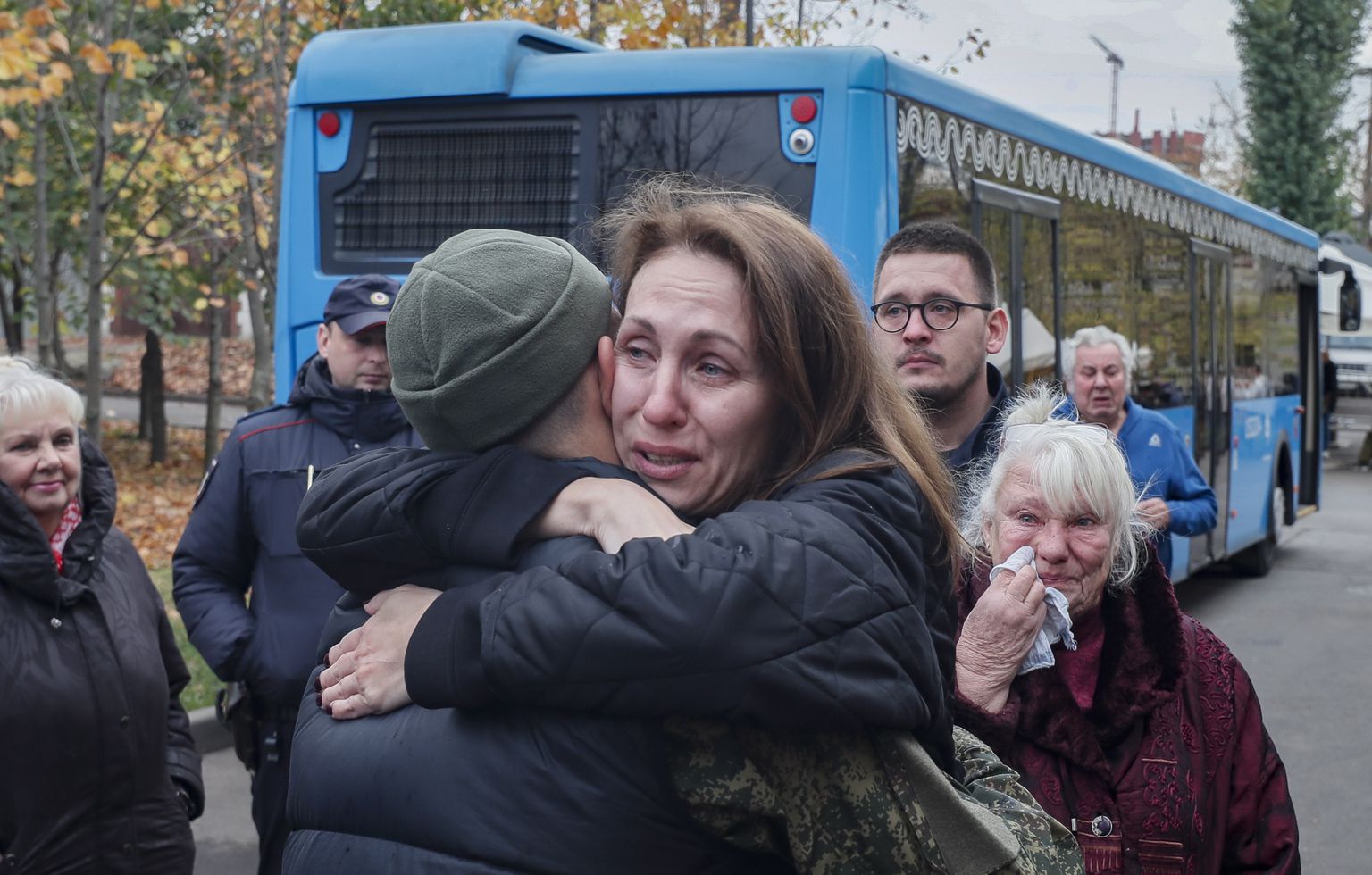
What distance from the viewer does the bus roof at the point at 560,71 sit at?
20.2ft

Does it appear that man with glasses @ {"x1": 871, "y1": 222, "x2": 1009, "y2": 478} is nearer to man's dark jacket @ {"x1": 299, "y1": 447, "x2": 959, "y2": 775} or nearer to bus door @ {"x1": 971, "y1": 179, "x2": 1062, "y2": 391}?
man's dark jacket @ {"x1": 299, "y1": 447, "x2": 959, "y2": 775}

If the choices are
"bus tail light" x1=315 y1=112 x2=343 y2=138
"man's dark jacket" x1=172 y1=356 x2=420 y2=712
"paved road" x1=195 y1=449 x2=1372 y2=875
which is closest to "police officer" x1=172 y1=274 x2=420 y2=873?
"man's dark jacket" x1=172 y1=356 x2=420 y2=712

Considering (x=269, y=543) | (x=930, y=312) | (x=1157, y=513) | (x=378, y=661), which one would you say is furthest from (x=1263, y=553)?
(x=378, y=661)

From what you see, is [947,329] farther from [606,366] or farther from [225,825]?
[225,825]

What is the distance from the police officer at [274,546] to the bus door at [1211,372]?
719cm

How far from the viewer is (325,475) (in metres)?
1.85

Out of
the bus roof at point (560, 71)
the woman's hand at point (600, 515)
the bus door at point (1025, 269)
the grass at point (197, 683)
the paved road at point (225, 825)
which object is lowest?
the paved road at point (225, 825)

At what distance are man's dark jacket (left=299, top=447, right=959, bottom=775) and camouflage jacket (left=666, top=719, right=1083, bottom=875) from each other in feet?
0.12

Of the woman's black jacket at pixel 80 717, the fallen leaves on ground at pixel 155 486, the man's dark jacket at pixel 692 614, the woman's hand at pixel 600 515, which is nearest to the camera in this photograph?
the man's dark jacket at pixel 692 614

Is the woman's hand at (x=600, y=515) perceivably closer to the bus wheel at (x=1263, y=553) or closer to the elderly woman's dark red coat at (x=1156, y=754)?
the elderly woman's dark red coat at (x=1156, y=754)

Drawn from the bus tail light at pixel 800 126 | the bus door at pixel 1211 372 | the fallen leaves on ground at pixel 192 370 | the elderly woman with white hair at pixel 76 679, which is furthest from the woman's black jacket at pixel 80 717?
the fallen leaves on ground at pixel 192 370

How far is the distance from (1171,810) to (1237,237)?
1007 centimetres

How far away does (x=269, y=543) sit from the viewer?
4.50 metres

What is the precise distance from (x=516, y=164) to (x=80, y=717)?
3.65m
